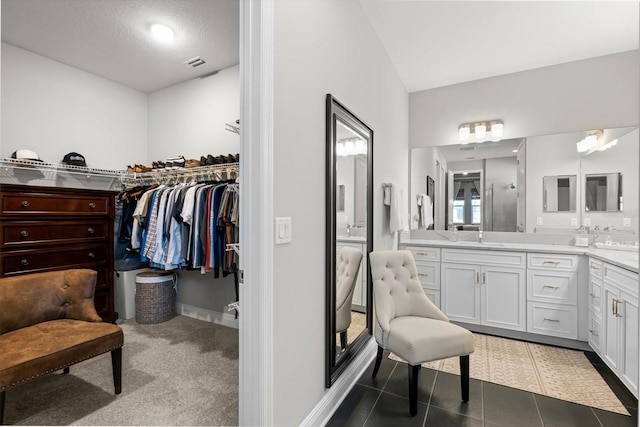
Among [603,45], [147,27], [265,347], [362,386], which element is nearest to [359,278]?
[362,386]

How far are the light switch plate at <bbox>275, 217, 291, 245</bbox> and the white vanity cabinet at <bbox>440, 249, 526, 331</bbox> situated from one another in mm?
2295

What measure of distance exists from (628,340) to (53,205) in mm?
4486

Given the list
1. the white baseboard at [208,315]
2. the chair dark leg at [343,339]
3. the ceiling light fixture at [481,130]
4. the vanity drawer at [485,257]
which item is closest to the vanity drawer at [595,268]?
the vanity drawer at [485,257]

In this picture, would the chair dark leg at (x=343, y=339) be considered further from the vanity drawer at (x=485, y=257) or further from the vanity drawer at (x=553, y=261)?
the vanity drawer at (x=553, y=261)

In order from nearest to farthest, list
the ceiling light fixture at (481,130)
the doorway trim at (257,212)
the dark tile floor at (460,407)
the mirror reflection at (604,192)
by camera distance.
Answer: the doorway trim at (257,212), the dark tile floor at (460,407), the mirror reflection at (604,192), the ceiling light fixture at (481,130)

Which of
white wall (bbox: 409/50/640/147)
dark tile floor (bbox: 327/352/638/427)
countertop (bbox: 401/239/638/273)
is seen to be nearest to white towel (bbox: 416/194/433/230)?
A: countertop (bbox: 401/239/638/273)

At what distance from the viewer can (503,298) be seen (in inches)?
116

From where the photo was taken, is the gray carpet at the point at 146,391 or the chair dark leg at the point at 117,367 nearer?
the gray carpet at the point at 146,391

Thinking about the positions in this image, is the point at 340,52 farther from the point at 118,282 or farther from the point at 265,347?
the point at 118,282

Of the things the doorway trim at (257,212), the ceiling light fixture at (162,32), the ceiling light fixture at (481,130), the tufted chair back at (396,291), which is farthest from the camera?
the ceiling light fixture at (481,130)

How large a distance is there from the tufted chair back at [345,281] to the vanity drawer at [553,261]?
5.67 feet

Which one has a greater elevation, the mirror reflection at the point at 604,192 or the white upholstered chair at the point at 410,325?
the mirror reflection at the point at 604,192

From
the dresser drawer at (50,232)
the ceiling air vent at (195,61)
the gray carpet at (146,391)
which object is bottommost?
the gray carpet at (146,391)

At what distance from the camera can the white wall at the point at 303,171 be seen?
4.67 feet
